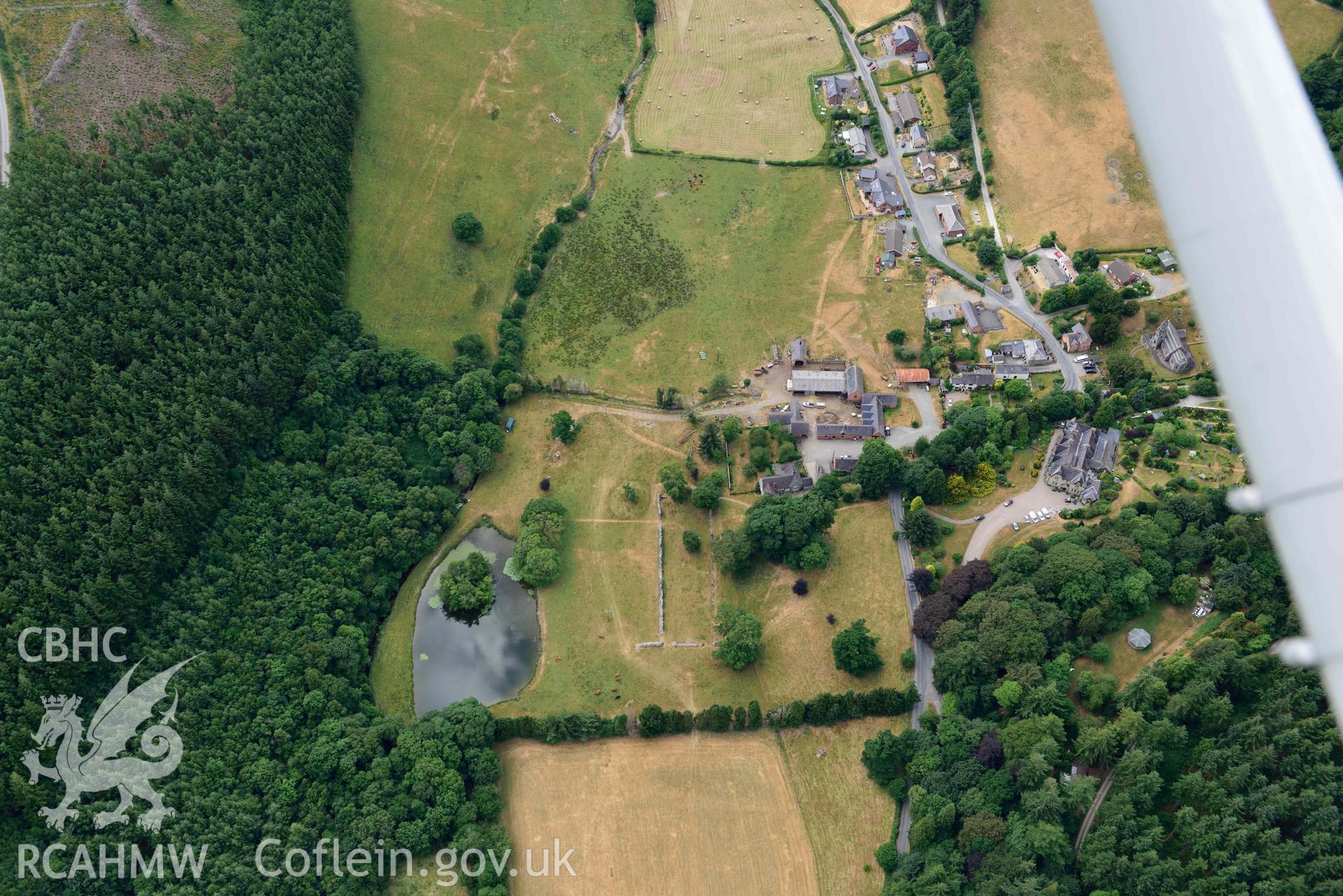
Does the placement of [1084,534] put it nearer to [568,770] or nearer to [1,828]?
[568,770]

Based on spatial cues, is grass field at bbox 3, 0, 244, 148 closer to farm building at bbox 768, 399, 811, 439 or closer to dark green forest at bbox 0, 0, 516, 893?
dark green forest at bbox 0, 0, 516, 893

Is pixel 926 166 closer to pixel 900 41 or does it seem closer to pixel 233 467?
pixel 900 41

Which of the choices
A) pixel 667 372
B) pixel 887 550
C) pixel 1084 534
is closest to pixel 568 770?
pixel 887 550

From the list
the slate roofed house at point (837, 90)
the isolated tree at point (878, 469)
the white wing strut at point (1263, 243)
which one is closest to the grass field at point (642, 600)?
the isolated tree at point (878, 469)

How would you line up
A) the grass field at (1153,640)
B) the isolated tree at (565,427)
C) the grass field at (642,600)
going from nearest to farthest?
the grass field at (1153,640)
the grass field at (642,600)
the isolated tree at (565,427)

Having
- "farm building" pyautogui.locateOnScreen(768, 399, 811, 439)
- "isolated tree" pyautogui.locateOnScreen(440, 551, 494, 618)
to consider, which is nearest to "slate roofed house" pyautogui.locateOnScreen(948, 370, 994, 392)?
"farm building" pyautogui.locateOnScreen(768, 399, 811, 439)

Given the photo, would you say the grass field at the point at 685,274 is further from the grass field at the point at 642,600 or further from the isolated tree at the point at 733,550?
the isolated tree at the point at 733,550
